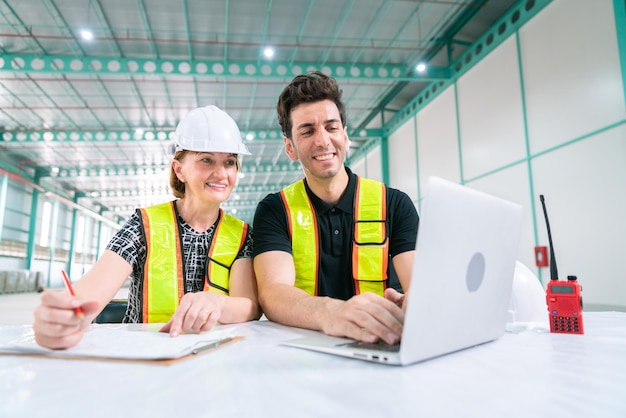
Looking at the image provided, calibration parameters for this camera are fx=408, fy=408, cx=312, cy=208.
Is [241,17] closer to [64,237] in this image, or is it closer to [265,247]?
[265,247]

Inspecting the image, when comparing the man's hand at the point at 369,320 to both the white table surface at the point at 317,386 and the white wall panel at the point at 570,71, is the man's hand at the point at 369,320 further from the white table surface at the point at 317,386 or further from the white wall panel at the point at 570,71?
the white wall panel at the point at 570,71

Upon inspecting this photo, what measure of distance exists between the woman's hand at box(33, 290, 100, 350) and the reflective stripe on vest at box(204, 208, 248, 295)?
82cm

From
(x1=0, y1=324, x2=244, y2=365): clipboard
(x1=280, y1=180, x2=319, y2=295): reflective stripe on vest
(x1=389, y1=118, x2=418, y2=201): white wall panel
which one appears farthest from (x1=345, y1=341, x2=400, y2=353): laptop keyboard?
(x1=389, y1=118, x2=418, y2=201): white wall panel

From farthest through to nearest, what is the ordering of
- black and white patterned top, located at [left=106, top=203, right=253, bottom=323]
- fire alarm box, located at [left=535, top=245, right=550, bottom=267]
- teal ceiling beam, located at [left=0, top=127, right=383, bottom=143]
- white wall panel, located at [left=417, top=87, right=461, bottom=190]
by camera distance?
teal ceiling beam, located at [left=0, top=127, right=383, bottom=143]
white wall panel, located at [left=417, top=87, right=461, bottom=190]
fire alarm box, located at [left=535, top=245, right=550, bottom=267]
black and white patterned top, located at [left=106, top=203, right=253, bottom=323]

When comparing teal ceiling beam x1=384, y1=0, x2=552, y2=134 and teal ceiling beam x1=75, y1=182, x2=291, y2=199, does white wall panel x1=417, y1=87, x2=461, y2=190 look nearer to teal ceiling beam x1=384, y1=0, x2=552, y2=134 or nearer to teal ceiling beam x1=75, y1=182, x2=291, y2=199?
teal ceiling beam x1=384, y1=0, x2=552, y2=134

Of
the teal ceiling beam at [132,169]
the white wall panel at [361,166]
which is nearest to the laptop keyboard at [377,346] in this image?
the white wall panel at [361,166]

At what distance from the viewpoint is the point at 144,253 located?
1863mm

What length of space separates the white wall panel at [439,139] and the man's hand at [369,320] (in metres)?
8.07

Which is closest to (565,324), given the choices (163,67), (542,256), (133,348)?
(133,348)

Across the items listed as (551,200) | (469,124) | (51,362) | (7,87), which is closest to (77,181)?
(7,87)

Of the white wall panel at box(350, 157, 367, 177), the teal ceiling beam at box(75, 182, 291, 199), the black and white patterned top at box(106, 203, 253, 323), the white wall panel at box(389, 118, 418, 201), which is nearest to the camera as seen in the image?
the black and white patterned top at box(106, 203, 253, 323)

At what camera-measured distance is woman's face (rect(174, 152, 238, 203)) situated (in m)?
1.91

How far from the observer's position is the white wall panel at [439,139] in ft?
29.6

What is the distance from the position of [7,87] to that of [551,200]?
11.9 metres
